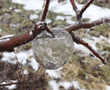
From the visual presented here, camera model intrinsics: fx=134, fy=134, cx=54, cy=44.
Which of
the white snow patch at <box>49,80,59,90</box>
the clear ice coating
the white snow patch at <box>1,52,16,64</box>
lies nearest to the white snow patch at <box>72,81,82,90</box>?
the white snow patch at <box>49,80,59,90</box>

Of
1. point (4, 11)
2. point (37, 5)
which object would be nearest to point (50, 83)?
point (4, 11)

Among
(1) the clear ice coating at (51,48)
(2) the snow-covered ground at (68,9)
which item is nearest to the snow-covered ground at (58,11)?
(2) the snow-covered ground at (68,9)

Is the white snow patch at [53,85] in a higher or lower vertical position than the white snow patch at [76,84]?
higher

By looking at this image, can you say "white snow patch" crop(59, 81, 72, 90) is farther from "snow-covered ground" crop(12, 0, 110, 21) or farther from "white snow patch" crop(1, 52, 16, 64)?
"snow-covered ground" crop(12, 0, 110, 21)

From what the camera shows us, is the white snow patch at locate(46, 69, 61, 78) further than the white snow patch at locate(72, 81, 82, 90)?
Yes

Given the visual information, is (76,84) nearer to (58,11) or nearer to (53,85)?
(53,85)

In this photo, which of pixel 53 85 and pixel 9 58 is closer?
pixel 53 85

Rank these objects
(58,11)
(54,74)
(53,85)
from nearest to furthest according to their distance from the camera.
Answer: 1. (53,85)
2. (54,74)
3. (58,11)

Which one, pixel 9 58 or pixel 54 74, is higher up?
pixel 9 58

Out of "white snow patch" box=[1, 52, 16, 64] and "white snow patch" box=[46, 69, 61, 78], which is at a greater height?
"white snow patch" box=[1, 52, 16, 64]

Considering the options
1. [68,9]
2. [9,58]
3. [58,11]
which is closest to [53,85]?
[9,58]

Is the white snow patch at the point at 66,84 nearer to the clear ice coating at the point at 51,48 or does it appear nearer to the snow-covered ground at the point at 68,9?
the clear ice coating at the point at 51,48
